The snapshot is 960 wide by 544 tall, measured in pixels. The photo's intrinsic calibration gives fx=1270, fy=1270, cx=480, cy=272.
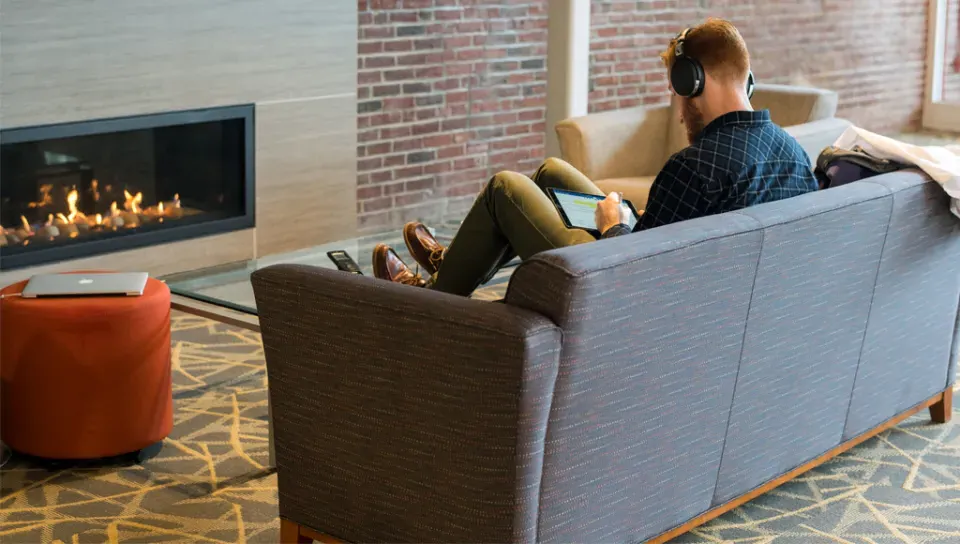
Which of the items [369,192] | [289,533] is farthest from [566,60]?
[289,533]

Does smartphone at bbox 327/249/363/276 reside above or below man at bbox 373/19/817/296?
below

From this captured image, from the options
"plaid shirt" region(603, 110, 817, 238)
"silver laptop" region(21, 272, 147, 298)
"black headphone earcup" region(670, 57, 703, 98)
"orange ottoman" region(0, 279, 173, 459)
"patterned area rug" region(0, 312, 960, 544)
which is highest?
"black headphone earcup" region(670, 57, 703, 98)

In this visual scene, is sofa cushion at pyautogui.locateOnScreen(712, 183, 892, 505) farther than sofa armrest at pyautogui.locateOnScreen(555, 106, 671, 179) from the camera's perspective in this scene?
No

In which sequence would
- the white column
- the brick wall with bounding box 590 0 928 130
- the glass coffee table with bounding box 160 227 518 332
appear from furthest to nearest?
the brick wall with bounding box 590 0 928 130, the white column, the glass coffee table with bounding box 160 227 518 332

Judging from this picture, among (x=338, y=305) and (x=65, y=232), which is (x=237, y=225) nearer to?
(x=65, y=232)

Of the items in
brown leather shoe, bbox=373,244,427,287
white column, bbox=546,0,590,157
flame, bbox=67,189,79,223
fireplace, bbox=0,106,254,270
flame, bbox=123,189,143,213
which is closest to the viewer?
brown leather shoe, bbox=373,244,427,287

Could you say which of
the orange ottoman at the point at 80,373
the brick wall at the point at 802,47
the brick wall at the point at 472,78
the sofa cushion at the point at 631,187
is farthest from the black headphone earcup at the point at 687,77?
the brick wall at the point at 802,47

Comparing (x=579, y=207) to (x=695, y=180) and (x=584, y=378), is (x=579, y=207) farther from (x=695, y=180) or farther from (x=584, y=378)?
(x=584, y=378)

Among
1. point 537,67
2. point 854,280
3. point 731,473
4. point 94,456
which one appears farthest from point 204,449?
point 537,67

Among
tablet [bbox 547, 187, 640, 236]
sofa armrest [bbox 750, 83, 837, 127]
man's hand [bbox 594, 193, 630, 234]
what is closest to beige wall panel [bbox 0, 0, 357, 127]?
sofa armrest [bbox 750, 83, 837, 127]

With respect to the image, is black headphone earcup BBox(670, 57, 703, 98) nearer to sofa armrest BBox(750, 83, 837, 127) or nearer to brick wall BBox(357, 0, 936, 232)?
sofa armrest BBox(750, 83, 837, 127)

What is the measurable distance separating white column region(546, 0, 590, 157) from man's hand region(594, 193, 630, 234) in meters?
3.11

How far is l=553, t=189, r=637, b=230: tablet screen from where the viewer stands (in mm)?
3375

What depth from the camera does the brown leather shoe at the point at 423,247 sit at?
385 centimetres
